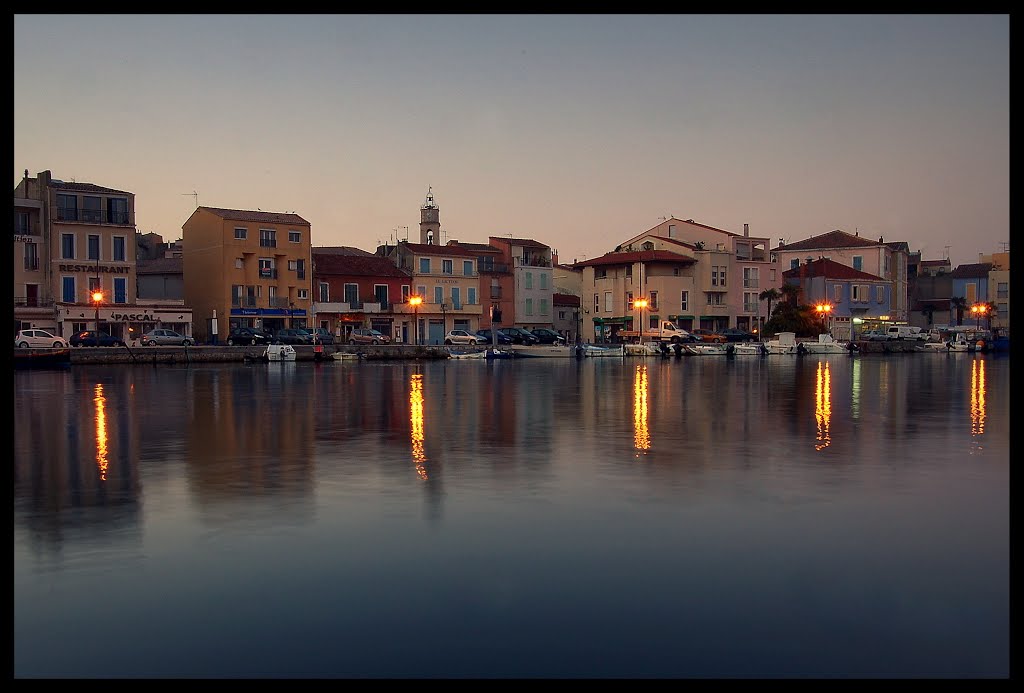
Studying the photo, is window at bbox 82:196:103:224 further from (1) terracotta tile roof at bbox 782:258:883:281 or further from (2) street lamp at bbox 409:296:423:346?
(1) terracotta tile roof at bbox 782:258:883:281

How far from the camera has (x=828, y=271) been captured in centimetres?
10200

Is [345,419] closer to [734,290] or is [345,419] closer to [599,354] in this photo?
[599,354]

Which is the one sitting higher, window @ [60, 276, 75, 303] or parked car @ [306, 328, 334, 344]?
window @ [60, 276, 75, 303]

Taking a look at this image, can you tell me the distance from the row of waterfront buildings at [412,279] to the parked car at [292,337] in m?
3.41

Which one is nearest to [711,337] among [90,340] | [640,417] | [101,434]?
[90,340]

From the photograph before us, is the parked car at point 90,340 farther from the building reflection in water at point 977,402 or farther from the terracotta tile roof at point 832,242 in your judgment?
the terracotta tile roof at point 832,242

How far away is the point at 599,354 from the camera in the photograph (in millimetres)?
77938

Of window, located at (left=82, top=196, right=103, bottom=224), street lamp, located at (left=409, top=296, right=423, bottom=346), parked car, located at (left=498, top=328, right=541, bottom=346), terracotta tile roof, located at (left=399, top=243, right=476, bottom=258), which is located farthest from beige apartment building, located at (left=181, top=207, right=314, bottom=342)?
parked car, located at (left=498, top=328, right=541, bottom=346)

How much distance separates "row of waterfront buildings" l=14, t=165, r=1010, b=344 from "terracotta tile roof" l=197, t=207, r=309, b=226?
0.16 metres

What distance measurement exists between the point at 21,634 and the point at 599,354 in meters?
70.5

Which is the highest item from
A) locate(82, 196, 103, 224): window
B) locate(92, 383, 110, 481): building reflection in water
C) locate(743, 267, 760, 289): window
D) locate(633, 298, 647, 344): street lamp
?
locate(82, 196, 103, 224): window

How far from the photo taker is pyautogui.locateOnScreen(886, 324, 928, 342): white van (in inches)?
3797
